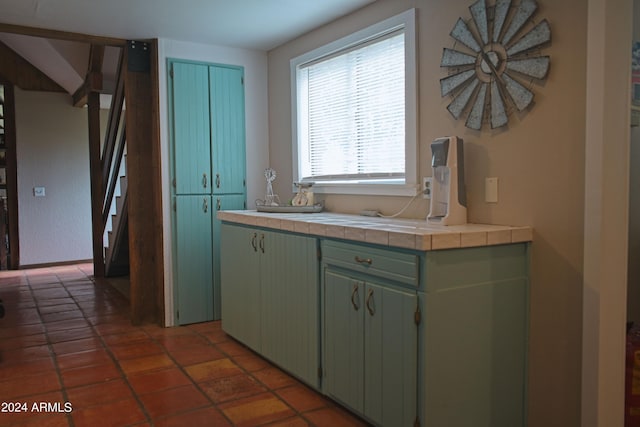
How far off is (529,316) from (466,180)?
0.71 metres

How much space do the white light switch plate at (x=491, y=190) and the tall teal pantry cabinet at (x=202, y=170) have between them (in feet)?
7.63

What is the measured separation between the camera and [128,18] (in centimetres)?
342

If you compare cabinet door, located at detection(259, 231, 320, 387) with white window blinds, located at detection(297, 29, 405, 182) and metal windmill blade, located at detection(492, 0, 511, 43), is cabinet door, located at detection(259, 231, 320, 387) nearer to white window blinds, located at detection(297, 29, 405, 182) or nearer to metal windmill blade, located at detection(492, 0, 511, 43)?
white window blinds, located at detection(297, 29, 405, 182)

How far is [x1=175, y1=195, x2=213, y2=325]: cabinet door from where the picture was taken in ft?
13.2

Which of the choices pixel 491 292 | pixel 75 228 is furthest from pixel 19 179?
pixel 491 292

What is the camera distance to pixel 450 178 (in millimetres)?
2436

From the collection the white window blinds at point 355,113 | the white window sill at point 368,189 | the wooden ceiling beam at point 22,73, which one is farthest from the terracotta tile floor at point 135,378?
the wooden ceiling beam at point 22,73

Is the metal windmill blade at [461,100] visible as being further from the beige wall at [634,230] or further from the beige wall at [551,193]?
the beige wall at [634,230]

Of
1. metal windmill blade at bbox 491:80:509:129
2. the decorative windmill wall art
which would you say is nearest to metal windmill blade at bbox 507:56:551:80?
the decorative windmill wall art

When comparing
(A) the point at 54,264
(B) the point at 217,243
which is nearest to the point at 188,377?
(B) the point at 217,243

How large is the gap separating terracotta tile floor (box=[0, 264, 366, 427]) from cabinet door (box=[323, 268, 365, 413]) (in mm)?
147

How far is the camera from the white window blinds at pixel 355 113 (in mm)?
3053

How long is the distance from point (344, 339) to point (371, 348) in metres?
0.22

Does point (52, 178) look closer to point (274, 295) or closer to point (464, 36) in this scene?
point (274, 295)
